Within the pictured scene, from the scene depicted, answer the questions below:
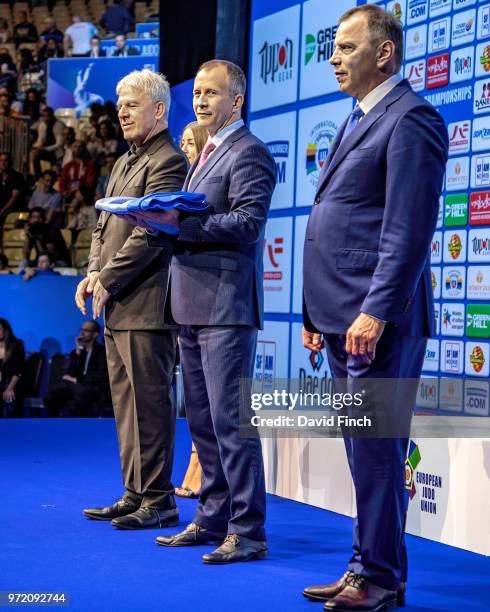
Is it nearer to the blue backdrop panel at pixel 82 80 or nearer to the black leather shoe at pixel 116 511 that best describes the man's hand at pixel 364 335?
the black leather shoe at pixel 116 511

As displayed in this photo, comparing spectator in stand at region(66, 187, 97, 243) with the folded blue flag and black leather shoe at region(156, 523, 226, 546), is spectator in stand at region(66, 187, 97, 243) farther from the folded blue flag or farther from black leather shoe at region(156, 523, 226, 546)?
the folded blue flag

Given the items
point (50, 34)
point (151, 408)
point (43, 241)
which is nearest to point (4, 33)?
point (50, 34)

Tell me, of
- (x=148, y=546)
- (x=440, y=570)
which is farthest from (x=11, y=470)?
(x=440, y=570)

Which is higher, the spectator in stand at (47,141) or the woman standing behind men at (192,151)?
the spectator in stand at (47,141)

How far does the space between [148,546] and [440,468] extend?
109 cm

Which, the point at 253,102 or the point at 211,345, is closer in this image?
the point at 211,345

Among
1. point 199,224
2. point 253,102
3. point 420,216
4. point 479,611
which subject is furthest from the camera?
point 253,102

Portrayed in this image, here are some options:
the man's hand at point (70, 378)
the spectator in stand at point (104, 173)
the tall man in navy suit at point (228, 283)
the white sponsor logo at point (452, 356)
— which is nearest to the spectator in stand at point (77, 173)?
the spectator in stand at point (104, 173)

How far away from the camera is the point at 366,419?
248 cm

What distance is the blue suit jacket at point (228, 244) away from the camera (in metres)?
3.04

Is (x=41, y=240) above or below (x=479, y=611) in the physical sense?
above

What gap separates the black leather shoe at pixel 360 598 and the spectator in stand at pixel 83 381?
17.6 ft

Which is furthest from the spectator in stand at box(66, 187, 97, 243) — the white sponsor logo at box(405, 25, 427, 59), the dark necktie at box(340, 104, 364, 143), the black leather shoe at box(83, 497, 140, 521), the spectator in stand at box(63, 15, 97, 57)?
the dark necktie at box(340, 104, 364, 143)

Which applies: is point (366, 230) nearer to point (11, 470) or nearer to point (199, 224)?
point (199, 224)
